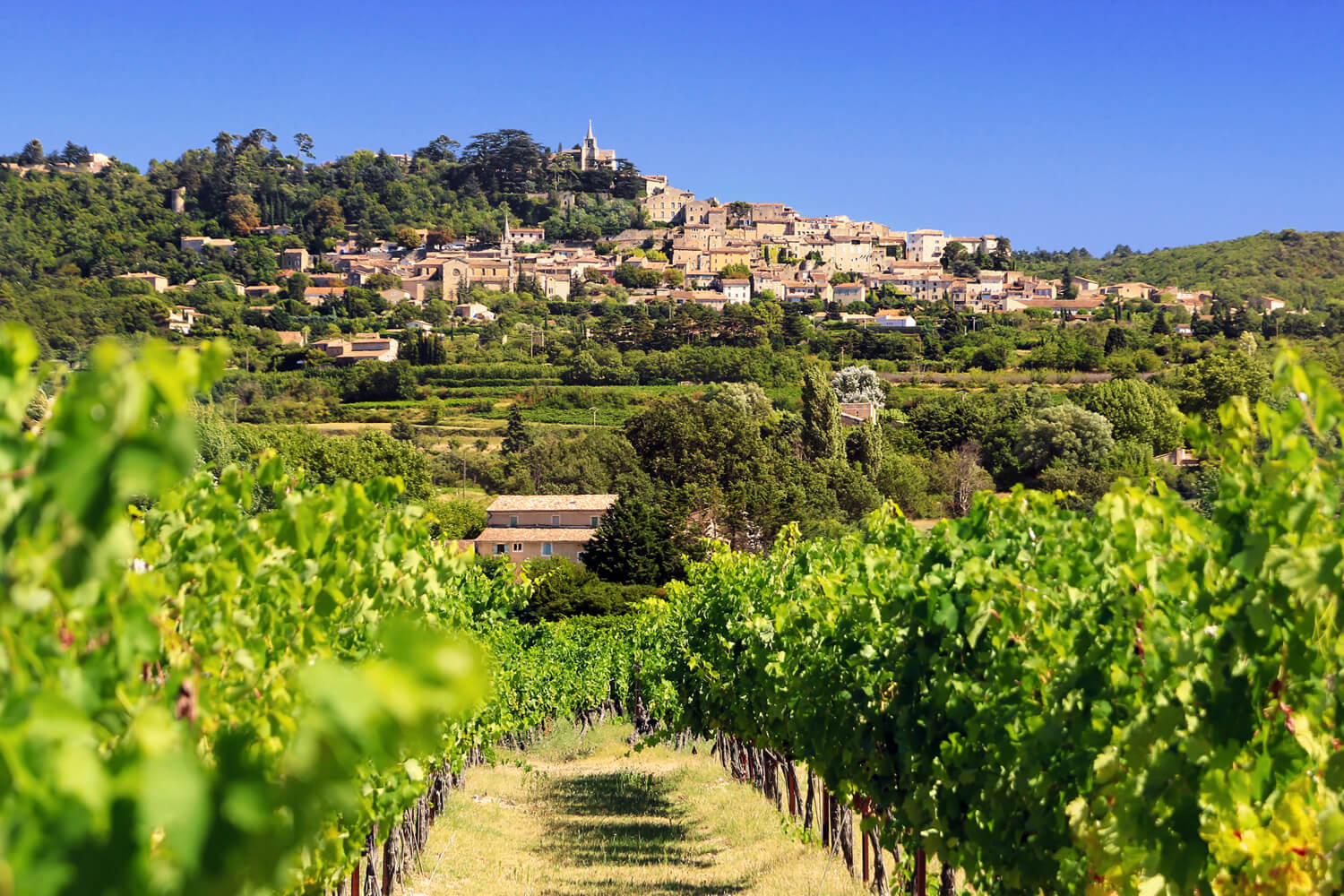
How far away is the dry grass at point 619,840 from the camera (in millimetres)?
8586

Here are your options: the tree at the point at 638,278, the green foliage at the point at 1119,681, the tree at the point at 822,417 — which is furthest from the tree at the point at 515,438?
the tree at the point at 638,278

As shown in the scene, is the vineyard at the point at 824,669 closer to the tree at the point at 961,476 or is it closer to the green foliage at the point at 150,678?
the green foliage at the point at 150,678

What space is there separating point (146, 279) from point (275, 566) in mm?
90204

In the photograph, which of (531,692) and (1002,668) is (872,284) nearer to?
(531,692)

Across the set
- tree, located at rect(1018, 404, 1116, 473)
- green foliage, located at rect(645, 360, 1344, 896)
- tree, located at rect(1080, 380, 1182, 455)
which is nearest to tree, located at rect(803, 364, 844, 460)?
tree, located at rect(1018, 404, 1116, 473)

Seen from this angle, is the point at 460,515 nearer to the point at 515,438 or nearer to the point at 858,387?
the point at 515,438

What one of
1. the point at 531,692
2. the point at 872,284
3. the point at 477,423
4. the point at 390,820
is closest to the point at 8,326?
the point at 390,820

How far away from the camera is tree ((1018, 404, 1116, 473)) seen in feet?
160

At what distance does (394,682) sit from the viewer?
2.62ft

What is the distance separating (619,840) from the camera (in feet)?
35.4

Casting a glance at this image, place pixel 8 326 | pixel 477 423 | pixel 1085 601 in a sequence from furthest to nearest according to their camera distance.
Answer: pixel 477 423
pixel 1085 601
pixel 8 326

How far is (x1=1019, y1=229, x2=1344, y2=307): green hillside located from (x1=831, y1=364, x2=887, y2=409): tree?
1779 inches

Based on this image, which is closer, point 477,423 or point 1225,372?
point 1225,372

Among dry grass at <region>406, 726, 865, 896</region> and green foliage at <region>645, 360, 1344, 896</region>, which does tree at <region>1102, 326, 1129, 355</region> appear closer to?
dry grass at <region>406, 726, 865, 896</region>
